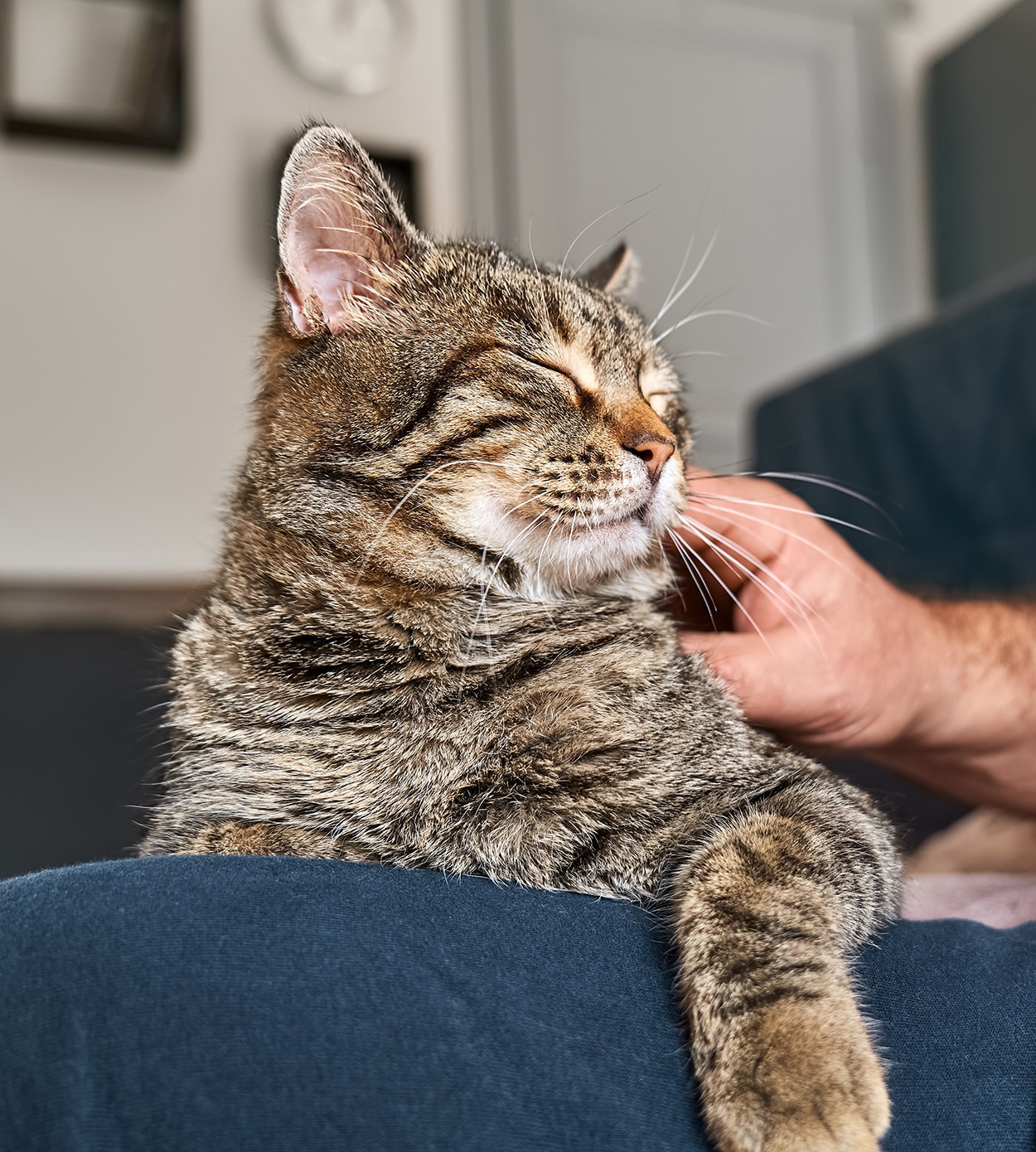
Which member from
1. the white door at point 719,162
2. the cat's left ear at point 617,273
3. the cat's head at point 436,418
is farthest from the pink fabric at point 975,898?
the white door at point 719,162

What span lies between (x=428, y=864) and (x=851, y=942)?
342 millimetres

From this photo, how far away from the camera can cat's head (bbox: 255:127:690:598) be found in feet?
3.10

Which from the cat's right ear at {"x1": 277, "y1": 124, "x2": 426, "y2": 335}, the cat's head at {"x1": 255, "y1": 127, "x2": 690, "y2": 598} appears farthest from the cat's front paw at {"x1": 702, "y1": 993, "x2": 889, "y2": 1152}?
the cat's right ear at {"x1": 277, "y1": 124, "x2": 426, "y2": 335}

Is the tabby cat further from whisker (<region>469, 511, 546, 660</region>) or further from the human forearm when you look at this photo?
the human forearm

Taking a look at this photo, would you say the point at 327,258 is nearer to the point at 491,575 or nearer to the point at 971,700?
the point at 491,575

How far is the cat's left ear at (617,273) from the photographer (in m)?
1.33

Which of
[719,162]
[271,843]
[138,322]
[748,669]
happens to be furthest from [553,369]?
[719,162]

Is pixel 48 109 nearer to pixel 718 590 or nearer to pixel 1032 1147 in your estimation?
pixel 718 590

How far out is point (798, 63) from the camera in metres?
4.12

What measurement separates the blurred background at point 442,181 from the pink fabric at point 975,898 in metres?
2.11

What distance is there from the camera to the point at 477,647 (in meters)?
0.93

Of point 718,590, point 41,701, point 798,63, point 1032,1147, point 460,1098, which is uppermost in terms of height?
point 798,63

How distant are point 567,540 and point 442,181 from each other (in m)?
3.28

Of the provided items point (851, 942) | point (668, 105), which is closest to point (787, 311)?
point (668, 105)
